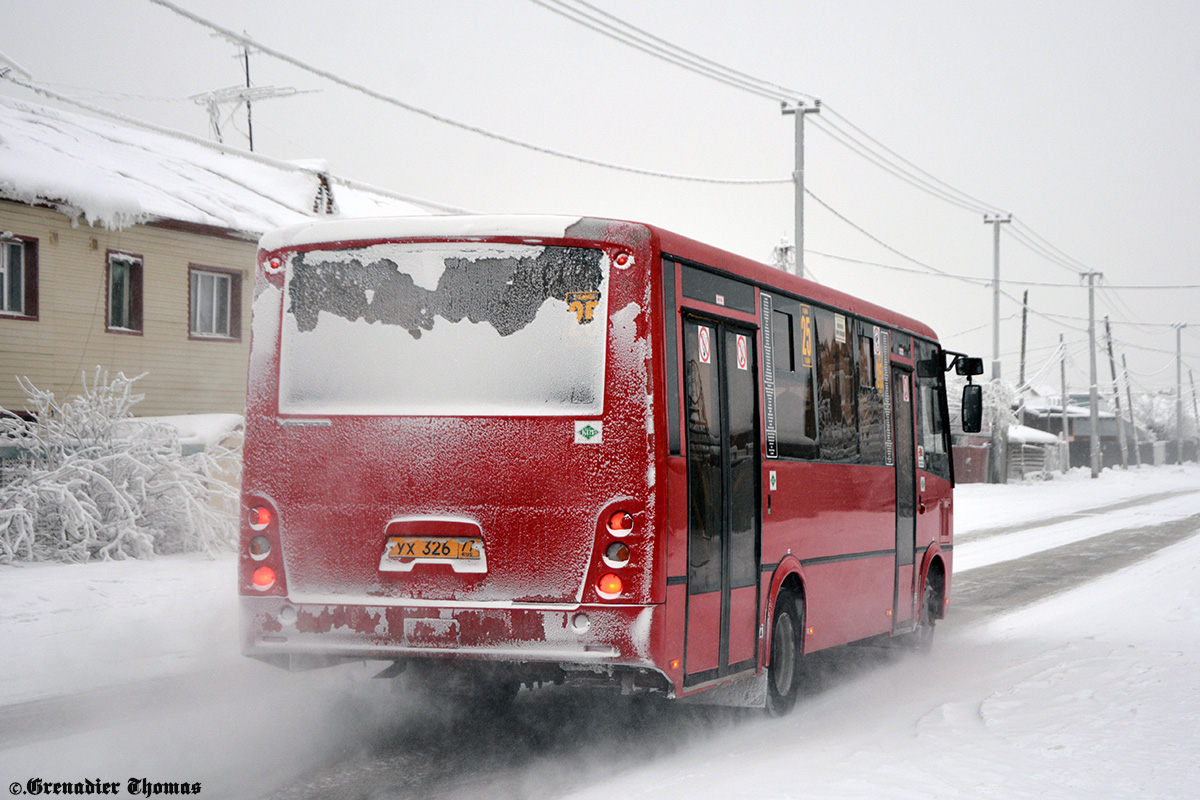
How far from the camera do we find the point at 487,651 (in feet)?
21.3

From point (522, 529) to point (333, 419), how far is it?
1.20 metres

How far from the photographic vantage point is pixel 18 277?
2273 centimetres

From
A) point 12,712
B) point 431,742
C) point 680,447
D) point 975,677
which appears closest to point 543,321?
point 680,447

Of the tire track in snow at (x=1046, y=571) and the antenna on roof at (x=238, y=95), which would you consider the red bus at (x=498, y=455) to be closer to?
the tire track in snow at (x=1046, y=571)

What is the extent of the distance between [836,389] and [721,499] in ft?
8.15

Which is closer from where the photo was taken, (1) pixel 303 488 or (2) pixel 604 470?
(2) pixel 604 470

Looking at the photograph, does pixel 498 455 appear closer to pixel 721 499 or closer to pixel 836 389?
pixel 721 499

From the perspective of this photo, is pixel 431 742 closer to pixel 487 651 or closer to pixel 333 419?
pixel 487 651

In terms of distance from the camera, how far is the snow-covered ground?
6305mm

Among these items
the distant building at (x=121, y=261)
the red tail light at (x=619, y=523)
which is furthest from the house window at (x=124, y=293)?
the red tail light at (x=619, y=523)

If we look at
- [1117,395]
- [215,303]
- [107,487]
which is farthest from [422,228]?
[1117,395]

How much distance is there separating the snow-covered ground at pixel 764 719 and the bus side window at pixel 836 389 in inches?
71.7

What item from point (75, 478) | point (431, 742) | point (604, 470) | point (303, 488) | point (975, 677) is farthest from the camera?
A: point (75, 478)

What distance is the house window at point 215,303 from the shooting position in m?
25.7
